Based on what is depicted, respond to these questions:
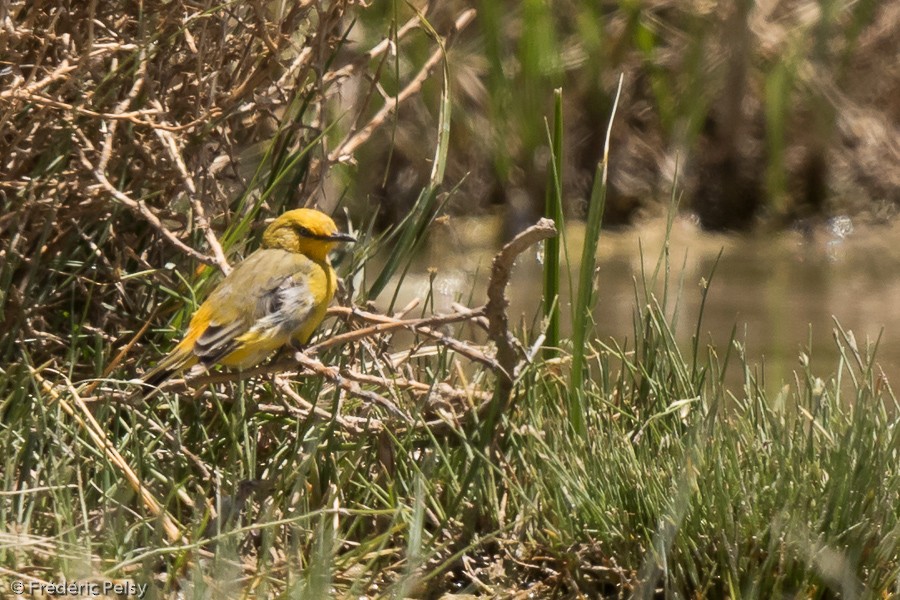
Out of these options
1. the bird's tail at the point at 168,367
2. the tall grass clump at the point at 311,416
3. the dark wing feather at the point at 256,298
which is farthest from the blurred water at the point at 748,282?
the bird's tail at the point at 168,367

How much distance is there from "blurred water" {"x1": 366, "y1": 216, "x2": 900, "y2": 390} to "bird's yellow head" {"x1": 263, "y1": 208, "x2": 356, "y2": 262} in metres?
1.89

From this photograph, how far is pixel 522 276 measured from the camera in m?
7.29

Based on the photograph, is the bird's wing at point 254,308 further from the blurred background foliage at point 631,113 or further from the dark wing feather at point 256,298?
the blurred background foliage at point 631,113

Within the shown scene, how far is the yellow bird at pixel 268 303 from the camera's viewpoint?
133 inches

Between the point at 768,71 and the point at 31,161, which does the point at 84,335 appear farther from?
the point at 768,71

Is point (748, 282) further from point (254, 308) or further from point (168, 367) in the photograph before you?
point (168, 367)

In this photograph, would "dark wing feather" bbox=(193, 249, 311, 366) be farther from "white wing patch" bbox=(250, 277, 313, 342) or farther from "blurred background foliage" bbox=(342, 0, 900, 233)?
"blurred background foliage" bbox=(342, 0, 900, 233)

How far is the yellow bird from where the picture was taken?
11.0 ft

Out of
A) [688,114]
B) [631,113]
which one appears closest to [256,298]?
[688,114]

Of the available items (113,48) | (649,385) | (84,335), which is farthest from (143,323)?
(649,385)

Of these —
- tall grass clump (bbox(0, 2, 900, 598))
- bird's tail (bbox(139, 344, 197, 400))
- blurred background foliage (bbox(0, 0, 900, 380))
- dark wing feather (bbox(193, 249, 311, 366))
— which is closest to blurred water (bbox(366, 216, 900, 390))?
blurred background foliage (bbox(0, 0, 900, 380))

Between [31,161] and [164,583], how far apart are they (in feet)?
4.41

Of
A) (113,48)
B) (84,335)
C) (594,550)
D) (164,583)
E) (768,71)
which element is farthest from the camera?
(768,71)

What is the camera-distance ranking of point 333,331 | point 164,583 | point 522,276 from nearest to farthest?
point 164,583 → point 333,331 → point 522,276
